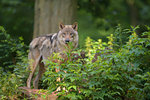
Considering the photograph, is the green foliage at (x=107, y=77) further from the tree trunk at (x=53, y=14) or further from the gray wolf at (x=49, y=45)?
the tree trunk at (x=53, y=14)

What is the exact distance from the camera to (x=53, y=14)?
1148 cm

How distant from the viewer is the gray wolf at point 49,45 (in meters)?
8.63

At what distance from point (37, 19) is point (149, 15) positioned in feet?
56.5

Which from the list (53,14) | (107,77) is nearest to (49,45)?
(53,14)

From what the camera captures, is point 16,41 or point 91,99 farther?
Answer: point 16,41

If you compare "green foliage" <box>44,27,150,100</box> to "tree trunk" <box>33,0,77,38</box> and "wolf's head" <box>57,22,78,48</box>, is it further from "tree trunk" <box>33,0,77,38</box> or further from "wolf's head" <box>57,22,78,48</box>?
"tree trunk" <box>33,0,77,38</box>

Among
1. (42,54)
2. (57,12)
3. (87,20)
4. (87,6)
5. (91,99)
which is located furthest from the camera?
(87,20)

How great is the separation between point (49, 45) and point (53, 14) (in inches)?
110

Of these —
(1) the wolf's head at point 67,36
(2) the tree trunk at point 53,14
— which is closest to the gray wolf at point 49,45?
(1) the wolf's head at point 67,36

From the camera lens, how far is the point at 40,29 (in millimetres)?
11586

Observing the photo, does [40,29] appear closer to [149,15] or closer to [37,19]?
[37,19]

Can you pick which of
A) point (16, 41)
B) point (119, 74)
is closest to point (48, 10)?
point (16, 41)

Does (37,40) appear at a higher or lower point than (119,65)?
higher

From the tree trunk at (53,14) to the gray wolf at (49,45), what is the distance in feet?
6.81
